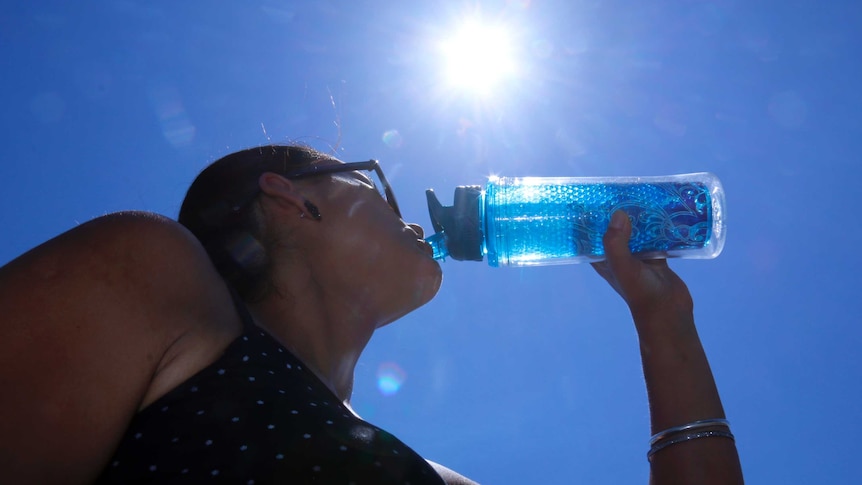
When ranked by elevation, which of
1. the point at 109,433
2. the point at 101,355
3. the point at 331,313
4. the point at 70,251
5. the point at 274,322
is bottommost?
the point at 109,433

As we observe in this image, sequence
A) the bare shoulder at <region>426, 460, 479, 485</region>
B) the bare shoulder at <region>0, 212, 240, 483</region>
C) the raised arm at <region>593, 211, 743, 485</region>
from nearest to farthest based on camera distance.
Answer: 1. the bare shoulder at <region>0, 212, 240, 483</region>
2. the raised arm at <region>593, 211, 743, 485</region>
3. the bare shoulder at <region>426, 460, 479, 485</region>

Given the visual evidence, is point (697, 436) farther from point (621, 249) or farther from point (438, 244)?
point (438, 244)

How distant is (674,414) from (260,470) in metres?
1.23

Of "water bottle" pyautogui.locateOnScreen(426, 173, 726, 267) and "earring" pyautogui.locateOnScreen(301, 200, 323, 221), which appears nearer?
"earring" pyautogui.locateOnScreen(301, 200, 323, 221)

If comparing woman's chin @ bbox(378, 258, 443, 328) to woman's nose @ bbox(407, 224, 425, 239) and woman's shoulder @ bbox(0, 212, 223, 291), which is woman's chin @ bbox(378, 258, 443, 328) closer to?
woman's nose @ bbox(407, 224, 425, 239)

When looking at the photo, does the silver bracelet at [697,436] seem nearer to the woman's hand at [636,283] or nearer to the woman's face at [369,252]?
the woman's hand at [636,283]

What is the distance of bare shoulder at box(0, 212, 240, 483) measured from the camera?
38.7 inches

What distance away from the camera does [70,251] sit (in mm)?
1091

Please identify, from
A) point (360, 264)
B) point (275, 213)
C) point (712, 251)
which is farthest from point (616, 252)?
point (275, 213)

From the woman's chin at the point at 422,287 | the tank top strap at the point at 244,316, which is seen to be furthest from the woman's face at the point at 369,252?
the tank top strap at the point at 244,316

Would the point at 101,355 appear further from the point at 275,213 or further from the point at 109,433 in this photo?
the point at 275,213

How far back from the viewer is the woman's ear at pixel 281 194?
6.06 ft

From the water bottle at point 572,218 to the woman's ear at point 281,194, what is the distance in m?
0.65

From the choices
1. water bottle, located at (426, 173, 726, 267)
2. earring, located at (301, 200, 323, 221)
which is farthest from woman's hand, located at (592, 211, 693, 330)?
earring, located at (301, 200, 323, 221)
